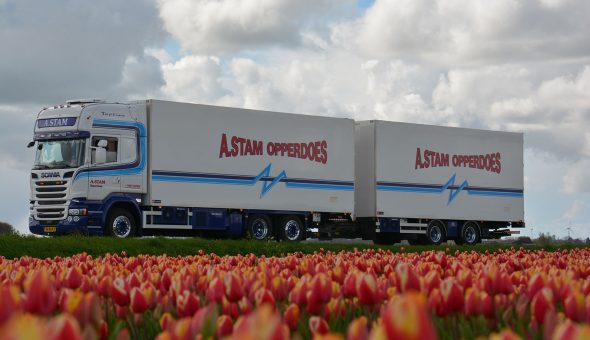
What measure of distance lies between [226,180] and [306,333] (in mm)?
23650

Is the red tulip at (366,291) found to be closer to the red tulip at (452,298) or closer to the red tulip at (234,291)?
the red tulip at (452,298)

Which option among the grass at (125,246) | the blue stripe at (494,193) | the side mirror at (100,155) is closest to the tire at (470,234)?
the blue stripe at (494,193)

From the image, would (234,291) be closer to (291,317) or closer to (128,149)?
(291,317)

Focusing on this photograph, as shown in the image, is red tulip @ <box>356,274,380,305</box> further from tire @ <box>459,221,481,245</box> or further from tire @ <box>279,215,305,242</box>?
tire @ <box>459,221,481,245</box>

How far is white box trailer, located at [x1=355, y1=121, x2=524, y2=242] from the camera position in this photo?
104 feet

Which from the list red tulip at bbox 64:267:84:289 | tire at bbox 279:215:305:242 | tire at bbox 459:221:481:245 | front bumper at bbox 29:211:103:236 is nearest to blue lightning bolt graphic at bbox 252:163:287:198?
tire at bbox 279:215:305:242

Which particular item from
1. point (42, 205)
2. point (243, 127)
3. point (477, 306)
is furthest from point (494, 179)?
point (477, 306)

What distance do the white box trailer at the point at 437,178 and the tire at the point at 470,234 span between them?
0.07 m

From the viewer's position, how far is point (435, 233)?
3344 centimetres

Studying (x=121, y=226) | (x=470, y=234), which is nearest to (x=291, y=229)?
(x=121, y=226)

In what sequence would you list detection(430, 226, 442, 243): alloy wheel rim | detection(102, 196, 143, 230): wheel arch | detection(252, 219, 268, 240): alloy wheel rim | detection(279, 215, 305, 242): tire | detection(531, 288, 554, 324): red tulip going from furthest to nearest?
detection(430, 226, 442, 243): alloy wheel rim, detection(279, 215, 305, 242): tire, detection(252, 219, 268, 240): alloy wheel rim, detection(102, 196, 143, 230): wheel arch, detection(531, 288, 554, 324): red tulip

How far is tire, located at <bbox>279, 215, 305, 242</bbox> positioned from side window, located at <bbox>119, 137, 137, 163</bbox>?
5810mm

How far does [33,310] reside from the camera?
3961 mm

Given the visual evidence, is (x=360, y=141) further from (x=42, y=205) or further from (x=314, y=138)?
(x=42, y=205)
